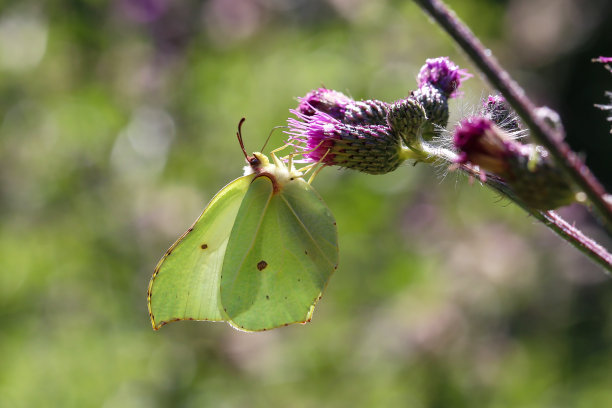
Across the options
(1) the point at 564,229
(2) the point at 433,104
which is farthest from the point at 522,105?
(2) the point at 433,104

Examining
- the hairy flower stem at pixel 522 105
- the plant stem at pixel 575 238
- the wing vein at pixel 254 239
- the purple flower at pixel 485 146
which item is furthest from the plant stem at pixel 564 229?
the wing vein at pixel 254 239

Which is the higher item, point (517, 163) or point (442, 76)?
point (442, 76)

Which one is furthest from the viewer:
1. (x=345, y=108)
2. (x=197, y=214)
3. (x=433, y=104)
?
(x=197, y=214)

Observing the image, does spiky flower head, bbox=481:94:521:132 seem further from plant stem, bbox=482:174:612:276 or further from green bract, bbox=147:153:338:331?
green bract, bbox=147:153:338:331

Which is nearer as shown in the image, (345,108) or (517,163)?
(517,163)

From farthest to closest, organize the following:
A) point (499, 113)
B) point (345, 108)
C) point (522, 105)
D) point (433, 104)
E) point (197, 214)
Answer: point (197, 214), point (345, 108), point (433, 104), point (499, 113), point (522, 105)

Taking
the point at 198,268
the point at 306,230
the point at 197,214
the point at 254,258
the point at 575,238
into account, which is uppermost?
the point at 575,238

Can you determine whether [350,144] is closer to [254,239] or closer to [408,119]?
[408,119]
